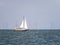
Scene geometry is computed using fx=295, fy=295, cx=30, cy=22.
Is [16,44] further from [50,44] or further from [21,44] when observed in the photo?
[50,44]

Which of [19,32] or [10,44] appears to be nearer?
[10,44]

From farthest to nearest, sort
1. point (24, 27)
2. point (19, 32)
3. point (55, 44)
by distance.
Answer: point (19, 32) < point (24, 27) < point (55, 44)

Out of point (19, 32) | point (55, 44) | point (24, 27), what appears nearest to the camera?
point (55, 44)

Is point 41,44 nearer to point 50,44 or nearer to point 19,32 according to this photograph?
point 50,44

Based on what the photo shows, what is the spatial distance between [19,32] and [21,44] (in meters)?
58.2

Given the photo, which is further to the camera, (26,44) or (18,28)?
(18,28)

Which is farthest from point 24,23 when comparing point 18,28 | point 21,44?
point 21,44

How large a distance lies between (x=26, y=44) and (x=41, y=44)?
3.97 meters

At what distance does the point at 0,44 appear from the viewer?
74.3 metres

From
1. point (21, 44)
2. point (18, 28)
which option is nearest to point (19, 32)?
point (18, 28)

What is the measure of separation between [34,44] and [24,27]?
5124 cm

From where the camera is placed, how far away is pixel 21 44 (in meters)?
76.8

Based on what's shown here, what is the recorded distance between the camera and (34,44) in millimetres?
74812

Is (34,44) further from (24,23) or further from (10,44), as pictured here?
(24,23)
